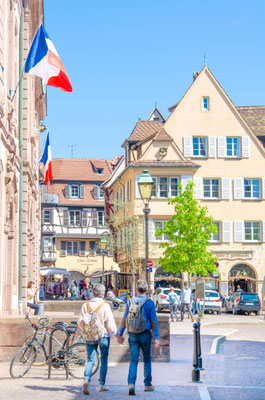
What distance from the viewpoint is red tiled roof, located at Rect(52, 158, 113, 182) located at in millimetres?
78438

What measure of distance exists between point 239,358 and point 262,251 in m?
36.6

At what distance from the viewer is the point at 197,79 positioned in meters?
54.8

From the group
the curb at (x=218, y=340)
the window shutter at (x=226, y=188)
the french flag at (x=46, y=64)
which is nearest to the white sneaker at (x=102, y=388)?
the curb at (x=218, y=340)

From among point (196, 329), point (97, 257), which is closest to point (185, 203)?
point (97, 257)

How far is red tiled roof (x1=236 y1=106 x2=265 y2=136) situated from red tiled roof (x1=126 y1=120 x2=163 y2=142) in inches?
275

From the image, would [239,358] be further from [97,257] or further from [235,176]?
[97,257]

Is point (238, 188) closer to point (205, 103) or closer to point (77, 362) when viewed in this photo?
point (205, 103)

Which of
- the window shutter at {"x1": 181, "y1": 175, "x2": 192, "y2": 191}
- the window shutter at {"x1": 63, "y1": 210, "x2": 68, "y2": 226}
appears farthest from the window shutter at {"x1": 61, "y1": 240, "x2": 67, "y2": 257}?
the window shutter at {"x1": 181, "y1": 175, "x2": 192, "y2": 191}

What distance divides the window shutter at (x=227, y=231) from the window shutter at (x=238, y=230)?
361 mm

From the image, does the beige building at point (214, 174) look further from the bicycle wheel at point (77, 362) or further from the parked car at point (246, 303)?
the bicycle wheel at point (77, 362)

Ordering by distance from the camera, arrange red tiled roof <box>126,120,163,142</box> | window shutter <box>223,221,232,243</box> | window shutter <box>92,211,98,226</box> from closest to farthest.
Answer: window shutter <box>223,221,232,243</box>
red tiled roof <box>126,120,163,142</box>
window shutter <box>92,211,98,226</box>

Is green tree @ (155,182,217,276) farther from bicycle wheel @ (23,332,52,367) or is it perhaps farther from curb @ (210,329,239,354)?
bicycle wheel @ (23,332,52,367)

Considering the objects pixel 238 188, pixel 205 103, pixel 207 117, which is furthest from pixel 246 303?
pixel 205 103

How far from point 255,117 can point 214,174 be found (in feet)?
30.9
